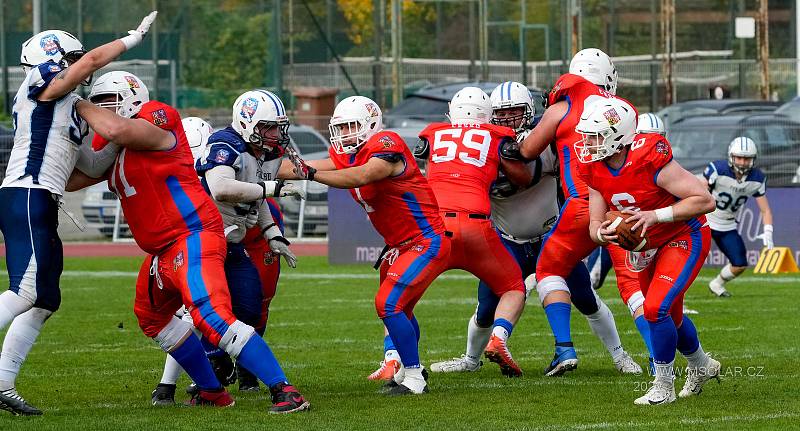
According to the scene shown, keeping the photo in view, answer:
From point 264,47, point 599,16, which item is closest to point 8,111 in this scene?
point 264,47

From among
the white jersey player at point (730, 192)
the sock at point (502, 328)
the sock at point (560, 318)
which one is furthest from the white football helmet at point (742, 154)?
the sock at point (502, 328)

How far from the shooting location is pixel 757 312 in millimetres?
11836

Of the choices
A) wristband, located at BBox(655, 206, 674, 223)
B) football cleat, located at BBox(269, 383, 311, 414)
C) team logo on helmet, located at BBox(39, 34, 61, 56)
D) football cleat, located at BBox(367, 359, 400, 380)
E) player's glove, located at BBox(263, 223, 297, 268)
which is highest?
team logo on helmet, located at BBox(39, 34, 61, 56)

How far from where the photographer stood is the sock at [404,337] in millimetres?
7621

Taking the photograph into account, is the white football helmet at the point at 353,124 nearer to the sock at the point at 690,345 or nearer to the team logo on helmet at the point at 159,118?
the team logo on helmet at the point at 159,118

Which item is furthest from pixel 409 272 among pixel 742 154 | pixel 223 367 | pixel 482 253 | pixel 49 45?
pixel 742 154

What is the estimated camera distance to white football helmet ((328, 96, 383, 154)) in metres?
7.78

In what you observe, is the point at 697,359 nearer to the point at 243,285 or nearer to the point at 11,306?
the point at 243,285

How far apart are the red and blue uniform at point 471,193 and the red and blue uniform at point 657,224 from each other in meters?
1.10

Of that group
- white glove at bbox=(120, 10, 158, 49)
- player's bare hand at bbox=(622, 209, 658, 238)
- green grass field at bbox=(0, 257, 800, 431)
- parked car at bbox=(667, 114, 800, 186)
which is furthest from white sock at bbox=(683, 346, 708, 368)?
parked car at bbox=(667, 114, 800, 186)

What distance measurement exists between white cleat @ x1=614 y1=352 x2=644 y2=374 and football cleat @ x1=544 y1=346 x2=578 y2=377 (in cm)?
35

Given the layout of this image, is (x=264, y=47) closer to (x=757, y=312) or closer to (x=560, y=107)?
(x=757, y=312)

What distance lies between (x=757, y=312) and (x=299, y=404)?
6066mm

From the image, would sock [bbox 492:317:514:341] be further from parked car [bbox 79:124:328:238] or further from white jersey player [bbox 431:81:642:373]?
parked car [bbox 79:124:328:238]
